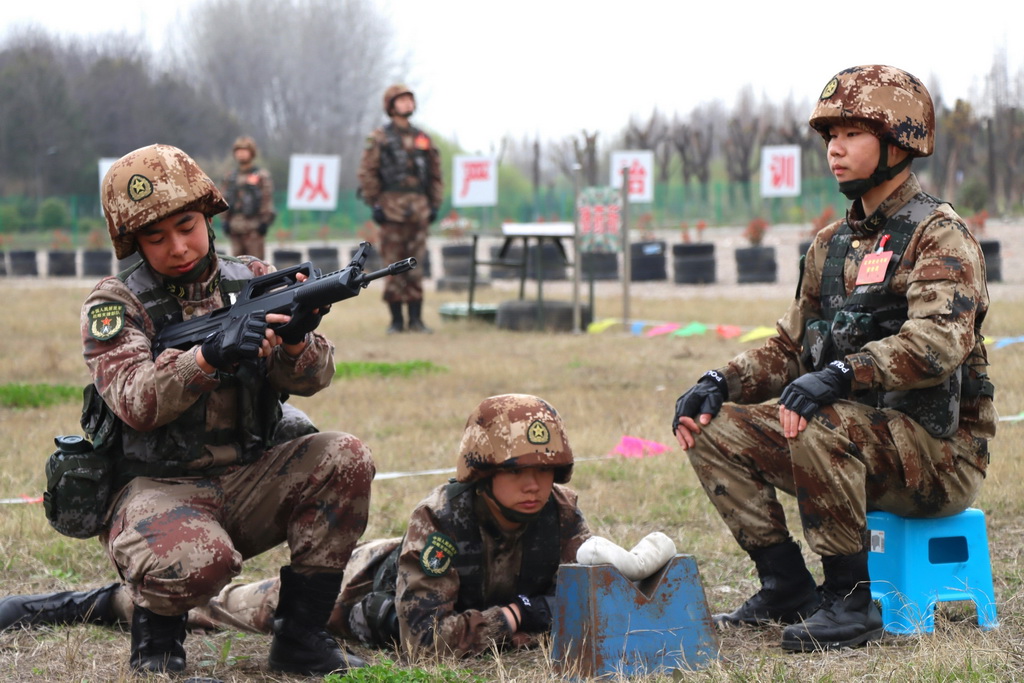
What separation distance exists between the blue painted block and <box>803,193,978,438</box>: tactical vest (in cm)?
82

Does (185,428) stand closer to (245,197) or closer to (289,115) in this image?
(245,197)

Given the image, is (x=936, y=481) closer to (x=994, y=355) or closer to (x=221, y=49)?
(x=994, y=355)

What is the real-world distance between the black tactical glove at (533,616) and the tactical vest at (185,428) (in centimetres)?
94

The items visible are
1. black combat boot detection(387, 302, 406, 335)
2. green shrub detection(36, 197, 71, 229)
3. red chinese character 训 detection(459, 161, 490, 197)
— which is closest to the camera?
black combat boot detection(387, 302, 406, 335)

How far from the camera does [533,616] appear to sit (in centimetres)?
379

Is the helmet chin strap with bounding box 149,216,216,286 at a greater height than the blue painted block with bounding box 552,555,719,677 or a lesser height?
greater

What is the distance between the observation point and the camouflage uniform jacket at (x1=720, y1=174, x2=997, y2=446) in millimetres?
3434

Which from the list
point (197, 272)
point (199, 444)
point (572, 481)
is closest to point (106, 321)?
point (197, 272)

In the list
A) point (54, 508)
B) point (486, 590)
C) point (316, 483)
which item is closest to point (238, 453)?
point (316, 483)

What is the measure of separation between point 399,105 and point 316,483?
30.6ft

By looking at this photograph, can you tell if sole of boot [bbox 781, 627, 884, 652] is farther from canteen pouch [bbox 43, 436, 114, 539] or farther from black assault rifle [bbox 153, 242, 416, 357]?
canteen pouch [bbox 43, 436, 114, 539]

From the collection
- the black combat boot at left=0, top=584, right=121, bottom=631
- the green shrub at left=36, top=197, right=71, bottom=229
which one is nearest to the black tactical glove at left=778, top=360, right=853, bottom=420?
the black combat boot at left=0, top=584, right=121, bottom=631

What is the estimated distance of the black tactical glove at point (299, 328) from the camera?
3.43m

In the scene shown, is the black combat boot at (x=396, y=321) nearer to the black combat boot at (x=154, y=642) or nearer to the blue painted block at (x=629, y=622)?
the black combat boot at (x=154, y=642)
